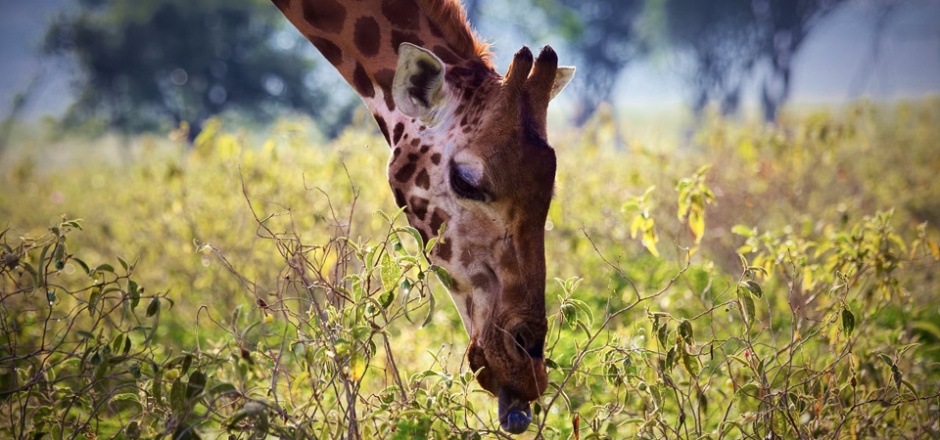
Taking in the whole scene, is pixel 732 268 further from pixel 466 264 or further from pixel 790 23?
pixel 790 23

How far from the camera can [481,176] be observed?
8.97ft

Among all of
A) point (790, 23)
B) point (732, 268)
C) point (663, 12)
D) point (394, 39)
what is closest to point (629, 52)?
point (663, 12)

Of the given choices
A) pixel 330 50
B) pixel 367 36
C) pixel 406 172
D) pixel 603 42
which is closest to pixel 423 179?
pixel 406 172

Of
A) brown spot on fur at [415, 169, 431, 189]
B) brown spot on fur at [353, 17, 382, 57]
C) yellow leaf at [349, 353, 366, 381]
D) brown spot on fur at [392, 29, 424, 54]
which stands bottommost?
yellow leaf at [349, 353, 366, 381]

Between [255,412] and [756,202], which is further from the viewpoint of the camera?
[756,202]

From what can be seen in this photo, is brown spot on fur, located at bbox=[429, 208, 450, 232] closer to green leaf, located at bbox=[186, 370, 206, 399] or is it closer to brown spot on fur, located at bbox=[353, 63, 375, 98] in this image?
brown spot on fur, located at bbox=[353, 63, 375, 98]

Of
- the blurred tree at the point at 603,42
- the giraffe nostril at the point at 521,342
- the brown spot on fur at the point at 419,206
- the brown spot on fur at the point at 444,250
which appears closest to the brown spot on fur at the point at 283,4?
the brown spot on fur at the point at 419,206

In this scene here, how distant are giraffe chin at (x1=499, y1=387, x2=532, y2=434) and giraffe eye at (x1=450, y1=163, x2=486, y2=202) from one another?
68 cm

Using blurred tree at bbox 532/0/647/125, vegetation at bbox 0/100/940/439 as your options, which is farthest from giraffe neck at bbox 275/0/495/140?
blurred tree at bbox 532/0/647/125

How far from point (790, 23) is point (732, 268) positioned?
29344 millimetres

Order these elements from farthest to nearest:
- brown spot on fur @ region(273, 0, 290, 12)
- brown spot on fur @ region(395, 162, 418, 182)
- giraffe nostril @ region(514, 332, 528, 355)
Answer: brown spot on fur @ region(273, 0, 290, 12) → brown spot on fur @ region(395, 162, 418, 182) → giraffe nostril @ region(514, 332, 528, 355)

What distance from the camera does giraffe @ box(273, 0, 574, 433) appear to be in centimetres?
263

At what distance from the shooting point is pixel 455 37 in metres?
3.27

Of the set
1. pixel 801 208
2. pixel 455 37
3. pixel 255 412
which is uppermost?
pixel 801 208
